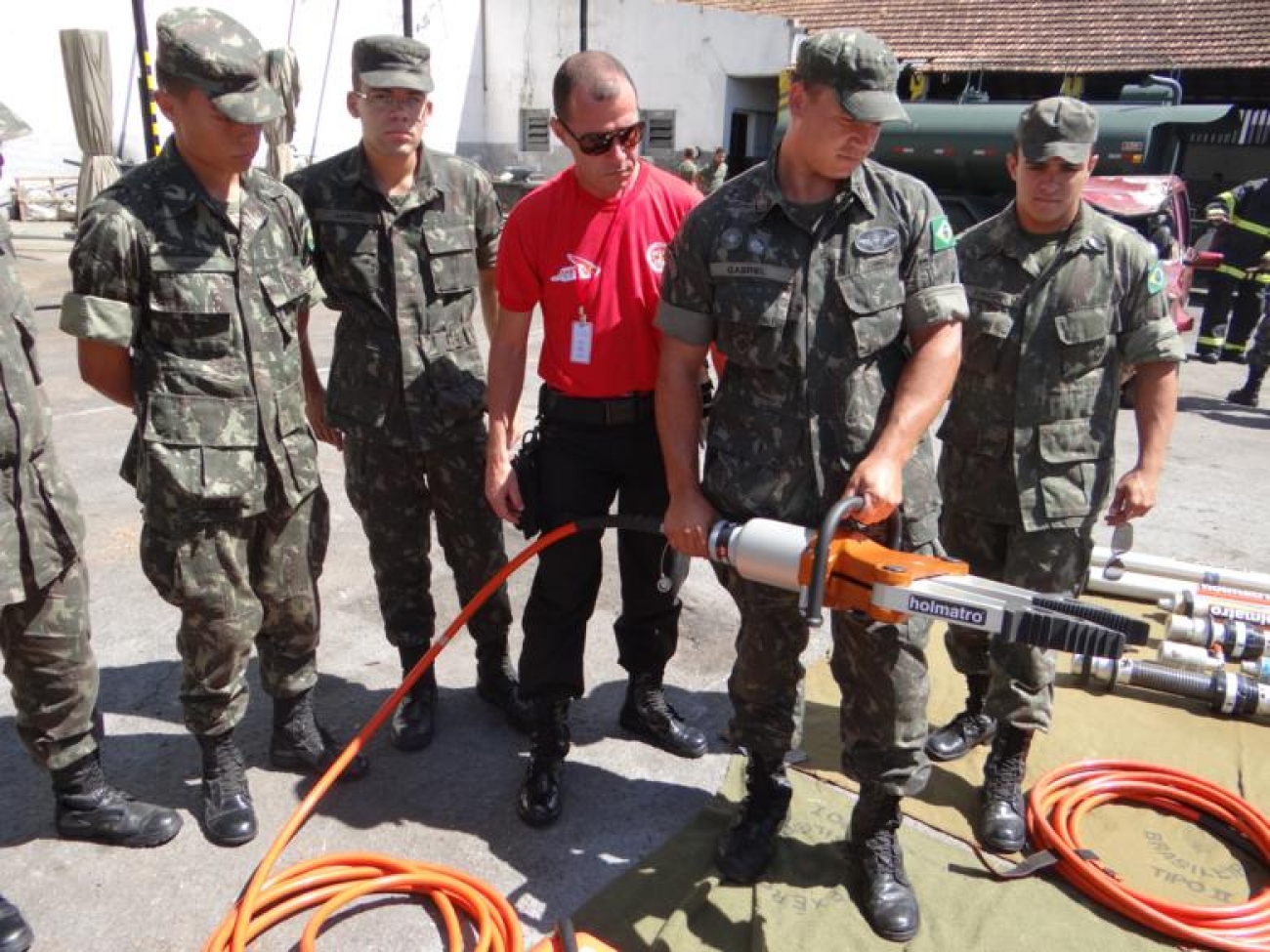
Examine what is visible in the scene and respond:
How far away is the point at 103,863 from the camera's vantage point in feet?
8.93

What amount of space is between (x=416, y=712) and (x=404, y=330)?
4.26 ft

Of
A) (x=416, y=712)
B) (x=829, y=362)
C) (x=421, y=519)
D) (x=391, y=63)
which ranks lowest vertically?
(x=416, y=712)

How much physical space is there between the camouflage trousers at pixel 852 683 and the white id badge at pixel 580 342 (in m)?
0.73

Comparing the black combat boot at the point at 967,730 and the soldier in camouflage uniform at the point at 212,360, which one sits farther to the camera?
the black combat boot at the point at 967,730

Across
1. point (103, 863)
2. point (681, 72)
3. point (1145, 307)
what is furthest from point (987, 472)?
point (681, 72)

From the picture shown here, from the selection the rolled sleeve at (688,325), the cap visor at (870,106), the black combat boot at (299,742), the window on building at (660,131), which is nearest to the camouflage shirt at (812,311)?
the rolled sleeve at (688,325)

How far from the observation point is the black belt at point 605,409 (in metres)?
2.82

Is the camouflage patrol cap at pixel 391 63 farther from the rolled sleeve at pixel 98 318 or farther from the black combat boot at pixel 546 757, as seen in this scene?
the black combat boot at pixel 546 757

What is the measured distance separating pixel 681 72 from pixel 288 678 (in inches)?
816

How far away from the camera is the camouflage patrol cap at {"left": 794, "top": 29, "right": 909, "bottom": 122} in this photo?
81.8 inches

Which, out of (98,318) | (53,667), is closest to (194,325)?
(98,318)

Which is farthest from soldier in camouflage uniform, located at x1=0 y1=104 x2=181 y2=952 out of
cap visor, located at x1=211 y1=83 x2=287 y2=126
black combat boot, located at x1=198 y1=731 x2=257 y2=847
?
cap visor, located at x1=211 y1=83 x2=287 y2=126

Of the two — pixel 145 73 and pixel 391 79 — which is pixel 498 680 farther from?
pixel 145 73

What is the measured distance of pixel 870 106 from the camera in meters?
2.11
